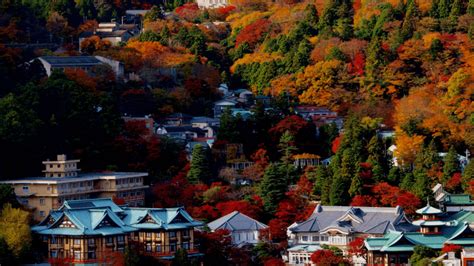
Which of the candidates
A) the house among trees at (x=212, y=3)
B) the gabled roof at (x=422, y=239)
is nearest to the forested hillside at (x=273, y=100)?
the gabled roof at (x=422, y=239)

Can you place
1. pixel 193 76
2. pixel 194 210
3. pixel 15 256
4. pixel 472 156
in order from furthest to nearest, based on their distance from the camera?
pixel 193 76 → pixel 472 156 → pixel 194 210 → pixel 15 256

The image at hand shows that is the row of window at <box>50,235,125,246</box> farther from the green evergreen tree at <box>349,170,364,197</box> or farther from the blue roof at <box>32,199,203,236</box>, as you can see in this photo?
the green evergreen tree at <box>349,170,364,197</box>

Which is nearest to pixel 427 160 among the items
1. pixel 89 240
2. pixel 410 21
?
pixel 410 21

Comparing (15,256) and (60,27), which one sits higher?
(60,27)

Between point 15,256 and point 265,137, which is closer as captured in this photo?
point 15,256

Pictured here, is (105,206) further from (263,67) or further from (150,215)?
(263,67)

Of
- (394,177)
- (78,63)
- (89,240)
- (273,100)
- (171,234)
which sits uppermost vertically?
(78,63)

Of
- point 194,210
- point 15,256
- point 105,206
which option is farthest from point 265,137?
point 15,256

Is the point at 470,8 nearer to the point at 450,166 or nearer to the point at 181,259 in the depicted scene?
the point at 450,166
